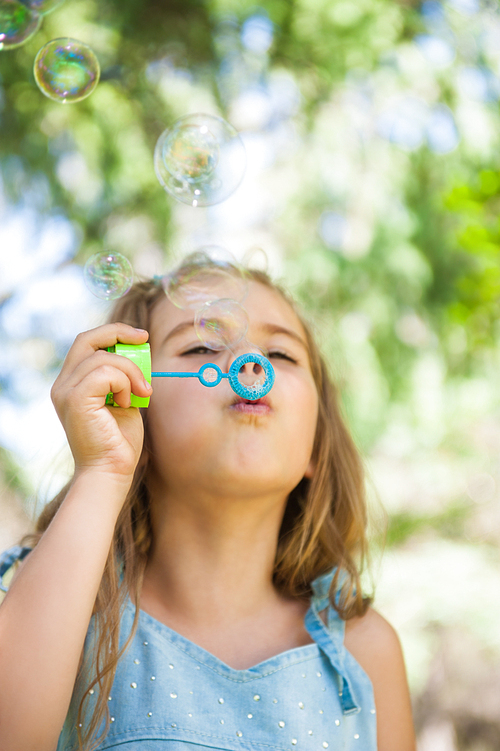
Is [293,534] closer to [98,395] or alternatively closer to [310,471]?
[310,471]

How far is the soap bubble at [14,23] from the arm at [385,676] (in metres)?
1.80

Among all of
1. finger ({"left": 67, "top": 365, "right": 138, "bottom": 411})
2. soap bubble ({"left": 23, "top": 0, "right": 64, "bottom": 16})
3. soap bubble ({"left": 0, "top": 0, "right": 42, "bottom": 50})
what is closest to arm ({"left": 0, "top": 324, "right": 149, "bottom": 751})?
finger ({"left": 67, "top": 365, "right": 138, "bottom": 411})

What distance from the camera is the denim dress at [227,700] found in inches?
46.9

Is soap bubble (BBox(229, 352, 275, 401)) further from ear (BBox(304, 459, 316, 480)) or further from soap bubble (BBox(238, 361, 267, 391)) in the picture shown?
ear (BBox(304, 459, 316, 480))

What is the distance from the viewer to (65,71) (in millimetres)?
1788

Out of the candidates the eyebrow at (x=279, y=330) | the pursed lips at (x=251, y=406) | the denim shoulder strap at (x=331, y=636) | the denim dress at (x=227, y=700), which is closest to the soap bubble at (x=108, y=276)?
the eyebrow at (x=279, y=330)

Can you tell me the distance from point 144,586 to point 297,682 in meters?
0.38

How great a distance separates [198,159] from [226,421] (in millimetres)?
816

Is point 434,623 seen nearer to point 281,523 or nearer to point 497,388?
point 497,388

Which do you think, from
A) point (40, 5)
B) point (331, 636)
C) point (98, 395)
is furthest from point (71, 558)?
point (40, 5)

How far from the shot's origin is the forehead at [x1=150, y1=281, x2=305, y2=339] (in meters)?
1.52

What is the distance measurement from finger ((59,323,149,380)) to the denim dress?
1.75 feet

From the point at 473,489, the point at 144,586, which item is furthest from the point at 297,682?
the point at 473,489

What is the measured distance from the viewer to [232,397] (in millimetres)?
1306
